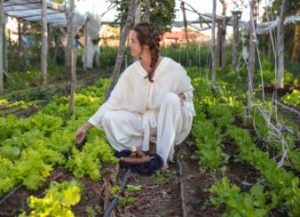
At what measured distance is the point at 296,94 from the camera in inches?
415

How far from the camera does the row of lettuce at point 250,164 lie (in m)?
3.40

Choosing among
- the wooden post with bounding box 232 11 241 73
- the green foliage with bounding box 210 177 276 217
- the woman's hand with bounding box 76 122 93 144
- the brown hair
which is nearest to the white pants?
the woman's hand with bounding box 76 122 93 144

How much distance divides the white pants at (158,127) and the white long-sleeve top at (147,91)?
0.26 ft

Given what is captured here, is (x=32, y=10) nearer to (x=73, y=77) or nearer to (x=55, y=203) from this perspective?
(x=73, y=77)

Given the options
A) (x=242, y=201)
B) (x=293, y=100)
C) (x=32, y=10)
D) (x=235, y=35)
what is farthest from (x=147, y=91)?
(x=32, y=10)

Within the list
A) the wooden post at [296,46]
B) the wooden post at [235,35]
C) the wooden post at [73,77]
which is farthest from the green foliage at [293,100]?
the wooden post at [296,46]

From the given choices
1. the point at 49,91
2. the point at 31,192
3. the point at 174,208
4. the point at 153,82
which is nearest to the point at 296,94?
the point at 49,91

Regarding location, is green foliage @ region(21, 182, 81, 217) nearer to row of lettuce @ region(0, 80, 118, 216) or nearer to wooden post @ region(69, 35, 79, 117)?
row of lettuce @ region(0, 80, 118, 216)

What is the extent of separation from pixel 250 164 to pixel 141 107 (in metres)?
1.26

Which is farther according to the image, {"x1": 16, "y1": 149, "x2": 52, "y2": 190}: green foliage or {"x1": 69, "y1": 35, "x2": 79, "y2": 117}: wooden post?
{"x1": 69, "y1": 35, "x2": 79, "y2": 117}: wooden post

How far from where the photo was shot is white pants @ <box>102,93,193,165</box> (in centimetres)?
489

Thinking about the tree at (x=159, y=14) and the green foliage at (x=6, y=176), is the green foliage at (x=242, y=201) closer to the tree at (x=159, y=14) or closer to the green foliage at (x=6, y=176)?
the green foliage at (x=6, y=176)

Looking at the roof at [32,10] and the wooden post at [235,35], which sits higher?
the roof at [32,10]

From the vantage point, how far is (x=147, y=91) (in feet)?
16.9
